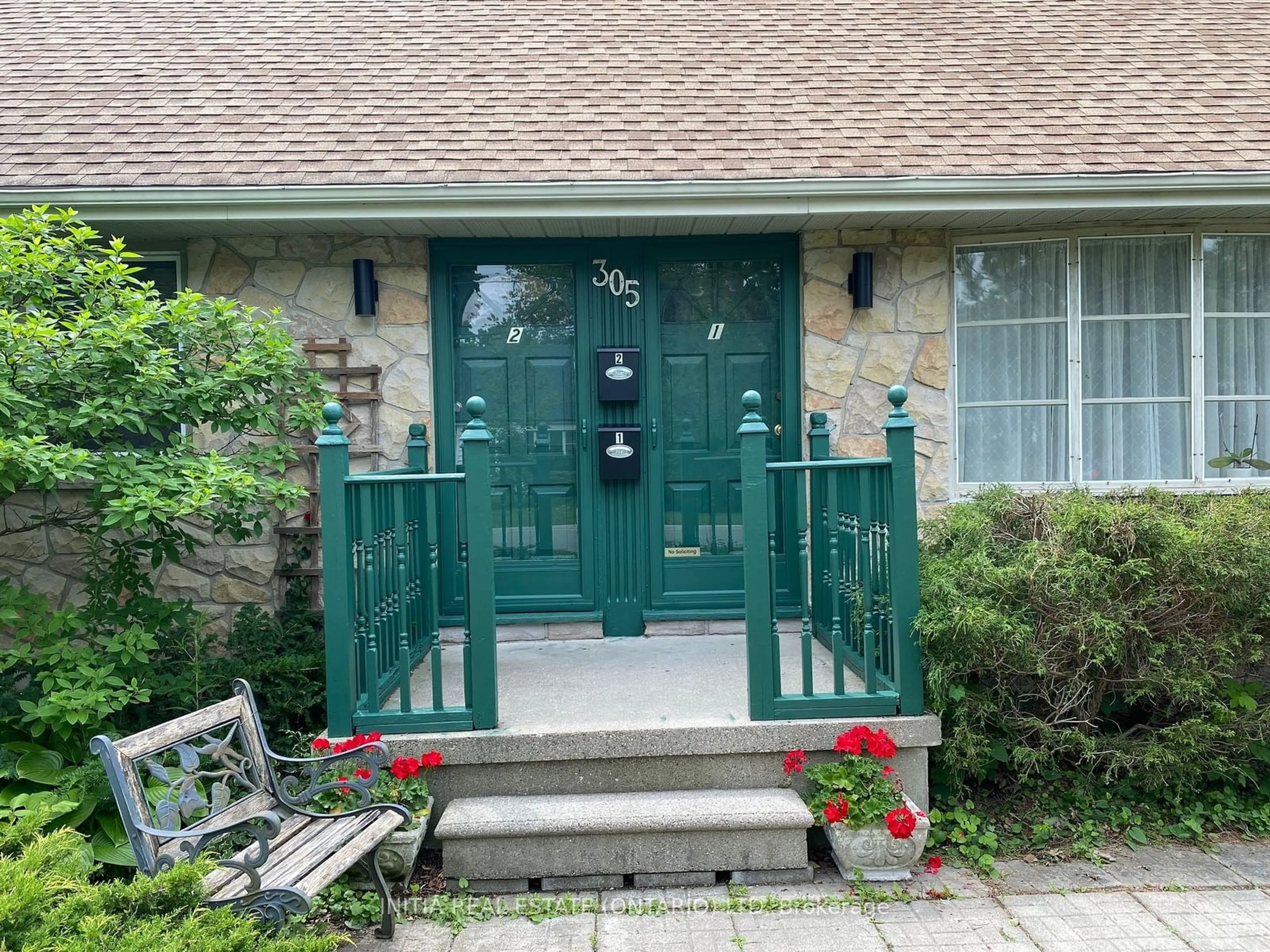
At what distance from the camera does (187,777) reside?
2.90m

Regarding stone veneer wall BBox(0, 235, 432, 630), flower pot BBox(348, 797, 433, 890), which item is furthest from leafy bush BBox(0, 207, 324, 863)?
flower pot BBox(348, 797, 433, 890)

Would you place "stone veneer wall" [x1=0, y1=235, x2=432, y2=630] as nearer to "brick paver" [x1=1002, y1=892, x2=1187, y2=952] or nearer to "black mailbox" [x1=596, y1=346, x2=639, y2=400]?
"black mailbox" [x1=596, y1=346, x2=639, y2=400]

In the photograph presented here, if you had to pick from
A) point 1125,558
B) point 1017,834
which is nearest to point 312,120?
point 1125,558

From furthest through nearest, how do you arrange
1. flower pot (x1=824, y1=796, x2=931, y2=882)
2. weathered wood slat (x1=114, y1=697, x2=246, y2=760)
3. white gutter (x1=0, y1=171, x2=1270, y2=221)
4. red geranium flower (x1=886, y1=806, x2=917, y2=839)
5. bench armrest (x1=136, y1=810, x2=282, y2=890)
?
white gutter (x1=0, y1=171, x2=1270, y2=221), flower pot (x1=824, y1=796, x2=931, y2=882), red geranium flower (x1=886, y1=806, x2=917, y2=839), weathered wood slat (x1=114, y1=697, x2=246, y2=760), bench armrest (x1=136, y1=810, x2=282, y2=890)

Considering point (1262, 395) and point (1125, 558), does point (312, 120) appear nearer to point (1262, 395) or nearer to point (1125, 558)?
point (1125, 558)

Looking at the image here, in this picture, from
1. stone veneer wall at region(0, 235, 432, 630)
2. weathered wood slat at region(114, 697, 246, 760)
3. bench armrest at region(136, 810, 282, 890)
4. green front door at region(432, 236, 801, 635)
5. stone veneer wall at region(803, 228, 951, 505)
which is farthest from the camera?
green front door at region(432, 236, 801, 635)

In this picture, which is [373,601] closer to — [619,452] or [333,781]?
[333,781]

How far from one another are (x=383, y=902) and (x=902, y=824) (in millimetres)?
1820

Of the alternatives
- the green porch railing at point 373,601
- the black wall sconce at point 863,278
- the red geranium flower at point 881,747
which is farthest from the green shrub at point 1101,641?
the green porch railing at point 373,601

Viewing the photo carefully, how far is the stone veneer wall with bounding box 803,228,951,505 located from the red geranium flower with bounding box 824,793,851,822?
213 centimetres

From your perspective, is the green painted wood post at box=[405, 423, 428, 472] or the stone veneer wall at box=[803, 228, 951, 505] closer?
the green painted wood post at box=[405, 423, 428, 472]

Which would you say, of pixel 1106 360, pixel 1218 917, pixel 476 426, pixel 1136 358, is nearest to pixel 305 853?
A: pixel 476 426

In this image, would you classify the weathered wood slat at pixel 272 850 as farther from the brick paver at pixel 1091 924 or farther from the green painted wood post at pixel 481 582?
the brick paver at pixel 1091 924

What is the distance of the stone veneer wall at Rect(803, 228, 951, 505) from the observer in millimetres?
5012
